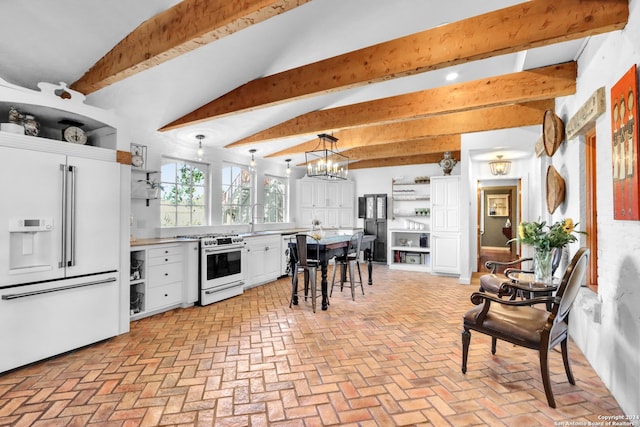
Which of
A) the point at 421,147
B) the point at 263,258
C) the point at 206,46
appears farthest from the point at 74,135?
the point at 421,147

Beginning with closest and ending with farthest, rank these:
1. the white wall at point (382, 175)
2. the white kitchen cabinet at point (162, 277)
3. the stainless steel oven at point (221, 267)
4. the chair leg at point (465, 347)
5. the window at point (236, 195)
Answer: the chair leg at point (465, 347) < the white kitchen cabinet at point (162, 277) < the stainless steel oven at point (221, 267) < the window at point (236, 195) < the white wall at point (382, 175)

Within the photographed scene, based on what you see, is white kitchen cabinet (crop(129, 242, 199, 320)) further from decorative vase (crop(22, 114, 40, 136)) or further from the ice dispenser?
decorative vase (crop(22, 114, 40, 136))

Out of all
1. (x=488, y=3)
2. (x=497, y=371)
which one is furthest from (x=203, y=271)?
(x=488, y=3)

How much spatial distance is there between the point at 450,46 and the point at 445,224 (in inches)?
171

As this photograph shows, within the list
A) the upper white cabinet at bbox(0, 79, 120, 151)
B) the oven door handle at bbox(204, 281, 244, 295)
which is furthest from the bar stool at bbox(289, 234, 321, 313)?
the upper white cabinet at bbox(0, 79, 120, 151)

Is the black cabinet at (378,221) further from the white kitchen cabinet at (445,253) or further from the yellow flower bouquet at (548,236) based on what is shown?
the yellow flower bouquet at (548,236)

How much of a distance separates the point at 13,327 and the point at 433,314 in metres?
4.18

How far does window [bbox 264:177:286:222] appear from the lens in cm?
691

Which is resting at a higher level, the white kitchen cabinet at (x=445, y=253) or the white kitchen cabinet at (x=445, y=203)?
the white kitchen cabinet at (x=445, y=203)

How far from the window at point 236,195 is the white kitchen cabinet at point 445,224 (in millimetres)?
3795

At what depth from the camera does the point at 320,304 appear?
4.38 meters

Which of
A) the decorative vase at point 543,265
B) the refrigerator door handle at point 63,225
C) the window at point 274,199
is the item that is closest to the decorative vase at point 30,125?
the refrigerator door handle at point 63,225

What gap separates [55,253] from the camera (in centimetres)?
278

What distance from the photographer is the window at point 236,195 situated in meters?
5.87
